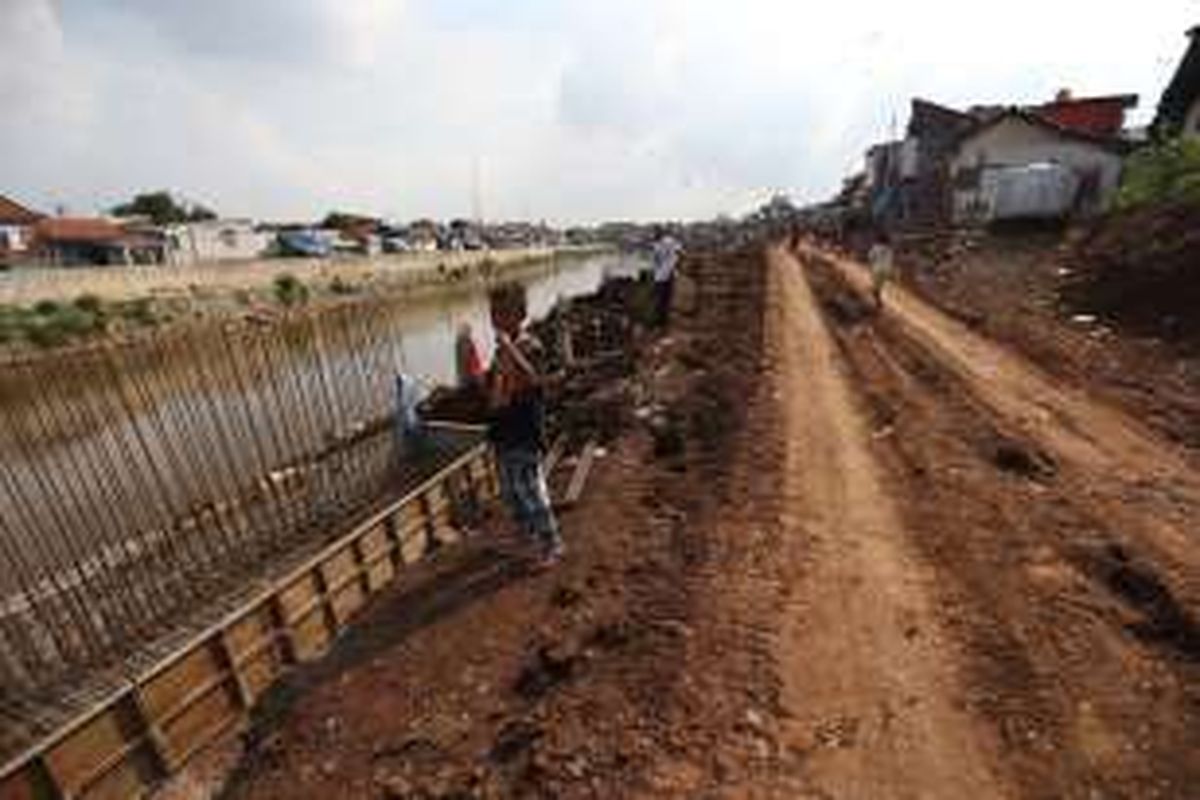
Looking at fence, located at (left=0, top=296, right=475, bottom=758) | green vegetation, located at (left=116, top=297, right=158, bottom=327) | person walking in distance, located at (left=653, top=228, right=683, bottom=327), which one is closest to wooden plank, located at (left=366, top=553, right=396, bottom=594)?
fence, located at (left=0, top=296, right=475, bottom=758)

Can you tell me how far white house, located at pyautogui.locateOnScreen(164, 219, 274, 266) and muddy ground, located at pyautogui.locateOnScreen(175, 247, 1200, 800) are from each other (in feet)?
174

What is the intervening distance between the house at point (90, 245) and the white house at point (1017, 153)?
47.1 m

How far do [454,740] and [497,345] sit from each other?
286 cm

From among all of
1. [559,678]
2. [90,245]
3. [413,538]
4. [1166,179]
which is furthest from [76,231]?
[559,678]

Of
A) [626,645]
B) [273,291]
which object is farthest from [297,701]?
[273,291]

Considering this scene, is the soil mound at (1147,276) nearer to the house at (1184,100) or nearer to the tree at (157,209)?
the house at (1184,100)

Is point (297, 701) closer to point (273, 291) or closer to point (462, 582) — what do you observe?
point (462, 582)

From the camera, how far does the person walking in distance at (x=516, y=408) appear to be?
6.15 metres

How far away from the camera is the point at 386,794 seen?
4.34m

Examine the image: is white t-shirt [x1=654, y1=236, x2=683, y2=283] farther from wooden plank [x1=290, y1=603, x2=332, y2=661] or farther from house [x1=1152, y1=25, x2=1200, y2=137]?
house [x1=1152, y1=25, x2=1200, y2=137]

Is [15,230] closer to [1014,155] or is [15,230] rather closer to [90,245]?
[90,245]

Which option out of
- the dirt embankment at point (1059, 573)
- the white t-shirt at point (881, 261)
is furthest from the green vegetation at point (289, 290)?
the dirt embankment at point (1059, 573)

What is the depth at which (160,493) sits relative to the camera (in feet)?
28.5

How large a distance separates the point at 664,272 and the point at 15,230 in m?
53.0
